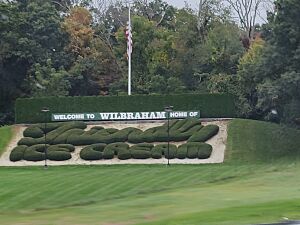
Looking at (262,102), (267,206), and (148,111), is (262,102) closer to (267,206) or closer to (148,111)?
(148,111)

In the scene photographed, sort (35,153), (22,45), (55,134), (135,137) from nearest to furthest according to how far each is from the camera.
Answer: (35,153), (135,137), (55,134), (22,45)

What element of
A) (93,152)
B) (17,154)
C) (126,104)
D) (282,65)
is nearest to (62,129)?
(17,154)

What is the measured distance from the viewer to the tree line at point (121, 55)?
60750mm

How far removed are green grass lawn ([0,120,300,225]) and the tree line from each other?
8143mm

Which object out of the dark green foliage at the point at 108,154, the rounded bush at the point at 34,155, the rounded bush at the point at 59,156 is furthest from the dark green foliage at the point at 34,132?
the dark green foliage at the point at 108,154

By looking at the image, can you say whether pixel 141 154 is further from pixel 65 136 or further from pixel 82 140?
pixel 65 136

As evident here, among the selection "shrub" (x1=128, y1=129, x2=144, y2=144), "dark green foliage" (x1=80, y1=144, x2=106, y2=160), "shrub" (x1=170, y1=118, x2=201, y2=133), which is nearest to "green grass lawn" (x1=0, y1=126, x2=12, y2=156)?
"dark green foliage" (x1=80, y1=144, x2=106, y2=160)

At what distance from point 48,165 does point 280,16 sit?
18005 mm

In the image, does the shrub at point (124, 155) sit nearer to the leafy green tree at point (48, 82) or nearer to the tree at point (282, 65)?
the tree at point (282, 65)

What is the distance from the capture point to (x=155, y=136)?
4800 cm

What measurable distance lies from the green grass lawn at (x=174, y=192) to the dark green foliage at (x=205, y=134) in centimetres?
121

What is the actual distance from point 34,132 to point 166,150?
1059 cm

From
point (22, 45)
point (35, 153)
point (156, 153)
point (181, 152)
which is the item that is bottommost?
point (35, 153)

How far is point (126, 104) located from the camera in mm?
52625
